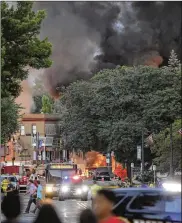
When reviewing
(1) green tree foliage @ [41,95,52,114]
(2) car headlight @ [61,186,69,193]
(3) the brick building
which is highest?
(1) green tree foliage @ [41,95,52,114]

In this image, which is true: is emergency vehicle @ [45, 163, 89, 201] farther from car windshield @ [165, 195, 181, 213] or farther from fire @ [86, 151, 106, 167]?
fire @ [86, 151, 106, 167]

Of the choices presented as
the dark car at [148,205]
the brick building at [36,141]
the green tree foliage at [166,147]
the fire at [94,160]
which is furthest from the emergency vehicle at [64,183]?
the brick building at [36,141]

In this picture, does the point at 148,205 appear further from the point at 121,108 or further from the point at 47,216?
the point at 121,108

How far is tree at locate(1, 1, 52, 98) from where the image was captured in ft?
89.3

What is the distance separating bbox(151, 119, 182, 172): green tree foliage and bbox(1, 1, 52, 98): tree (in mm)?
22021

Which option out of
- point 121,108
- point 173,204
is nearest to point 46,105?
point 121,108

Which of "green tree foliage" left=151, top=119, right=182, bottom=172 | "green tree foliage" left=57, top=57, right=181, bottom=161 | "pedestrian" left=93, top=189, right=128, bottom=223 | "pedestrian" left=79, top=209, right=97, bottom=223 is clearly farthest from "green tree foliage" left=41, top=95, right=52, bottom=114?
"pedestrian" left=79, top=209, right=97, bottom=223

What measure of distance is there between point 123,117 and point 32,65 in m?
41.0

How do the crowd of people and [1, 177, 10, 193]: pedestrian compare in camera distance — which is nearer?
the crowd of people

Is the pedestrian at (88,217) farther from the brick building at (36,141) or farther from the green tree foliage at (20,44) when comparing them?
the brick building at (36,141)

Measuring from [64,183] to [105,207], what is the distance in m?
37.5

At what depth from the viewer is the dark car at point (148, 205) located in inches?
406

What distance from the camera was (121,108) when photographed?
69062 mm

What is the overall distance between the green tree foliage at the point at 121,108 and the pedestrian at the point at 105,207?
51187 millimetres
